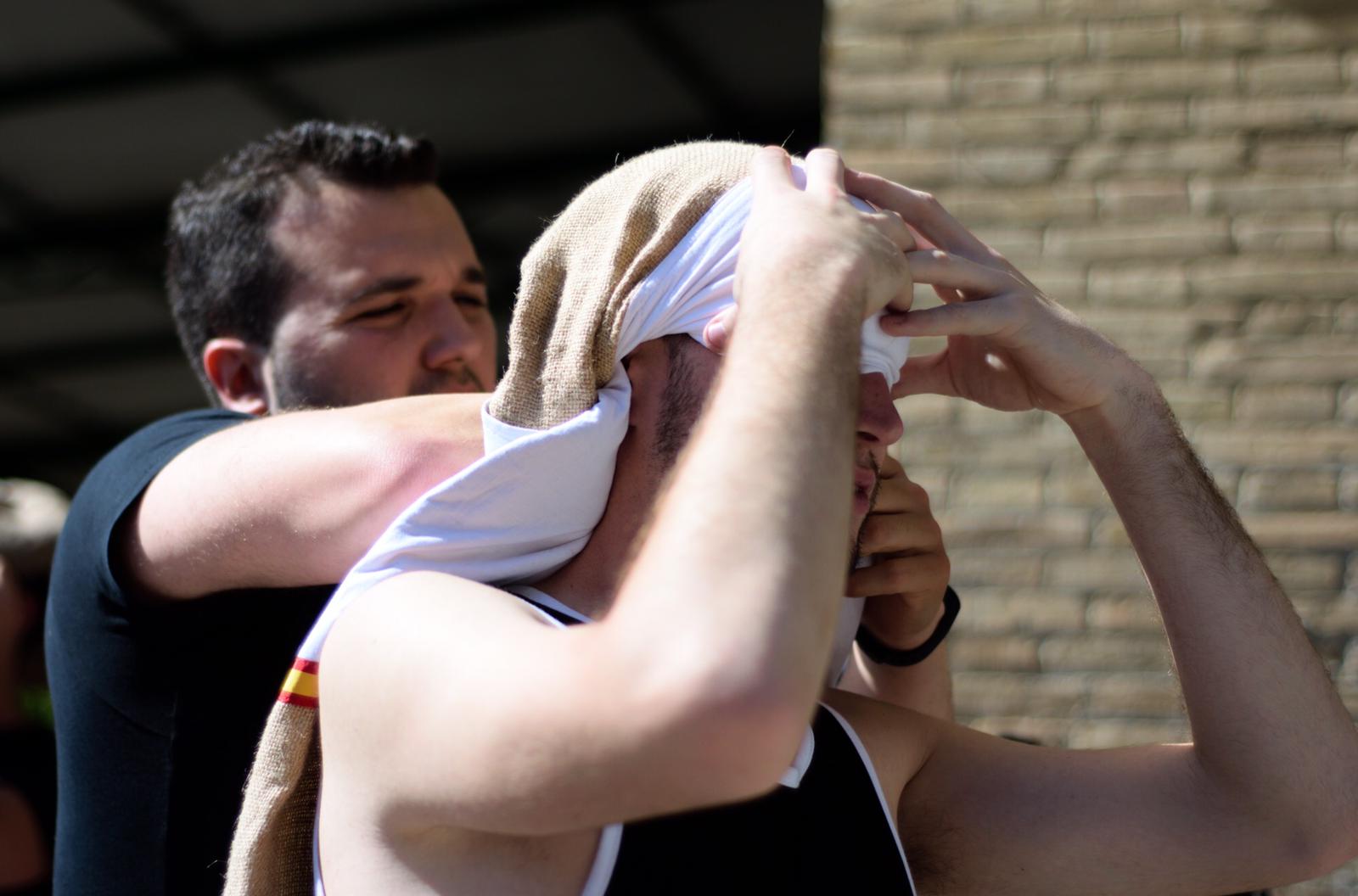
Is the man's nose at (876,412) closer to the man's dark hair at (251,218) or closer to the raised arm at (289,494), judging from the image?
the raised arm at (289,494)

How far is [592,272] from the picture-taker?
1646 mm

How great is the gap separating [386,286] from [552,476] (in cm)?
108

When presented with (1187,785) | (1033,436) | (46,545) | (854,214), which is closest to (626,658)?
(854,214)

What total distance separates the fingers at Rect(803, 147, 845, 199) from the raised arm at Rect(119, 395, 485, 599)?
52 cm

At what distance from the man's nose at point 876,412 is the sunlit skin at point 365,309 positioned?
102 centimetres

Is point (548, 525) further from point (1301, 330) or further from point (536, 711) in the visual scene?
point (1301, 330)

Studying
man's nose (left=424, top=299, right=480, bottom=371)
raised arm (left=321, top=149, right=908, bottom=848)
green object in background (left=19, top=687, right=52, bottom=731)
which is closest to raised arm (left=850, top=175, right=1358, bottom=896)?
raised arm (left=321, top=149, right=908, bottom=848)

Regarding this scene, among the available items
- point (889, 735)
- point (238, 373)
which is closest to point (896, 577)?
point (889, 735)

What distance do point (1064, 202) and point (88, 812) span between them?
2673 millimetres

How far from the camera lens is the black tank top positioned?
4.83 ft

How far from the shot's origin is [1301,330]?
345 centimetres

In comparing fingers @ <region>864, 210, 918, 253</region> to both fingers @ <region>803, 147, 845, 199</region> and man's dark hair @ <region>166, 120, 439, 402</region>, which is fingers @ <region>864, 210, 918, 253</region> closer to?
fingers @ <region>803, 147, 845, 199</region>

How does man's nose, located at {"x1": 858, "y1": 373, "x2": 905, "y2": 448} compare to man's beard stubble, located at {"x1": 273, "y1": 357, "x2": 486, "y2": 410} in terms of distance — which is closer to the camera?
man's nose, located at {"x1": 858, "y1": 373, "x2": 905, "y2": 448}

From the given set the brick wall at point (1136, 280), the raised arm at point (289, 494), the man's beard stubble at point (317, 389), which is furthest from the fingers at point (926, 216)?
the brick wall at point (1136, 280)
